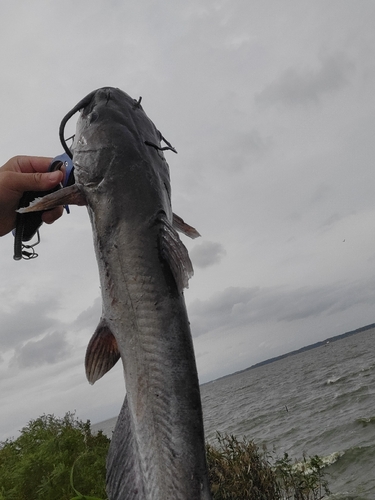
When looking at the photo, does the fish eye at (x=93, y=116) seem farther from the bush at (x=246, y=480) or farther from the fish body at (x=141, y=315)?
the bush at (x=246, y=480)

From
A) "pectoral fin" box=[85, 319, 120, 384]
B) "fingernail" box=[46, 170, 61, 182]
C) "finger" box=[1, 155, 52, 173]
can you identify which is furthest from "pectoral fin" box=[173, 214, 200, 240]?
"finger" box=[1, 155, 52, 173]

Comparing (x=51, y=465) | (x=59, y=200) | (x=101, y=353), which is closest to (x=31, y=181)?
(x=59, y=200)

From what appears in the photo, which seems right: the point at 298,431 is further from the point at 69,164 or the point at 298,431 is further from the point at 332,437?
the point at 69,164

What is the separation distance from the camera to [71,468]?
610 cm

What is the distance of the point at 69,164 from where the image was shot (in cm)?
353

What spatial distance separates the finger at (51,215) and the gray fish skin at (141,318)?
0.97 meters

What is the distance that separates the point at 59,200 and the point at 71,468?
4633 mm

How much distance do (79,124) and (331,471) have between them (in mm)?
15595

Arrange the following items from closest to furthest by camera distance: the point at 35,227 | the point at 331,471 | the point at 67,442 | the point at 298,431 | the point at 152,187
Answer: the point at 152,187 < the point at 35,227 < the point at 67,442 < the point at 331,471 < the point at 298,431

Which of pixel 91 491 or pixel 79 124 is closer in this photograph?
pixel 79 124

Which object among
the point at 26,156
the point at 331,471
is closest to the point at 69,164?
the point at 26,156

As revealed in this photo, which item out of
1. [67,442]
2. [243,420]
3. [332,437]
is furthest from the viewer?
[243,420]

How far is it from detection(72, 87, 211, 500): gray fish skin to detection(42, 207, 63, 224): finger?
3.20 feet

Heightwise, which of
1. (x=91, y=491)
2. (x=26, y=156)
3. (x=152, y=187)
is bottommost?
(x=91, y=491)
